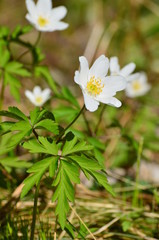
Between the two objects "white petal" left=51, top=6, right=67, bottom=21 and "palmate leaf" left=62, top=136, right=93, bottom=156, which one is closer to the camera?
"palmate leaf" left=62, top=136, right=93, bottom=156

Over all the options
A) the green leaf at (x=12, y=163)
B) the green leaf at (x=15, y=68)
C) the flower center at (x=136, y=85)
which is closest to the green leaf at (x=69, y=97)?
the green leaf at (x=15, y=68)

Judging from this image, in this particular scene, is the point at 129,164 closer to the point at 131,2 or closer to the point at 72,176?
the point at 72,176

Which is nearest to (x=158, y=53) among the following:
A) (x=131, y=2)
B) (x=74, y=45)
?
(x=131, y=2)

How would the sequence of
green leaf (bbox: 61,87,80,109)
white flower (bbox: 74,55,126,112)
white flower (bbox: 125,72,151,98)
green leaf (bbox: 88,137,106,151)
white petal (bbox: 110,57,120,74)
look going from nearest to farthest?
white flower (bbox: 74,55,126,112) → green leaf (bbox: 88,137,106,151) → green leaf (bbox: 61,87,80,109) → white petal (bbox: 110,57,120,74) → white flower (bbox: 125,72,151,98)

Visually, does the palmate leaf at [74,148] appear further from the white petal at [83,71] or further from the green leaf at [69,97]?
the green leaf at [69,97]

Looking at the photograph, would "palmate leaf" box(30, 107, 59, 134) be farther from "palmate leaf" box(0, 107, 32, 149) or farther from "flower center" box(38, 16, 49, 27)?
"flower center" box(38, 16, 49, 27)

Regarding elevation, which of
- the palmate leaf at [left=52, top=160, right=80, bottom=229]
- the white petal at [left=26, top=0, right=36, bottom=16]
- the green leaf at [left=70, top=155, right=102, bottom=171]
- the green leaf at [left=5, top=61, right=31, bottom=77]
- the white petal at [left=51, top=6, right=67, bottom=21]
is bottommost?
the palmate leaf at [left=52, top=160, right=80, bottom=229]

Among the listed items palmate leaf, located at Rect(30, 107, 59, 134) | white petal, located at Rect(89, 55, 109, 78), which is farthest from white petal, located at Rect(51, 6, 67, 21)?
palmate leaf, located at Rect(30, 107, 59, 134)

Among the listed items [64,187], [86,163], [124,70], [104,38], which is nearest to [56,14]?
[124,70]
